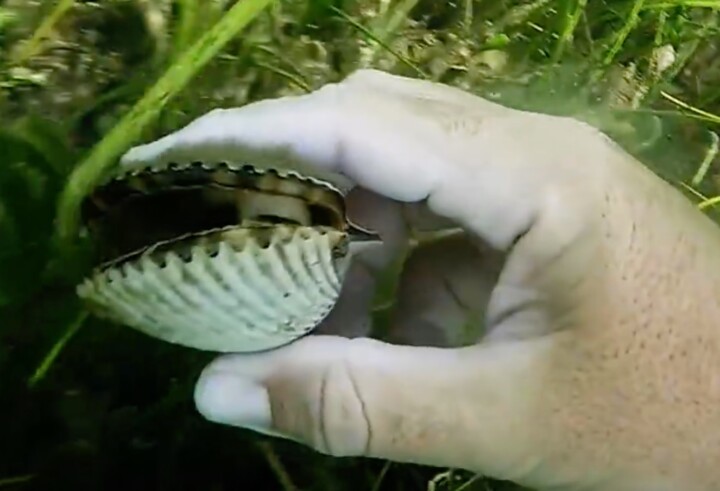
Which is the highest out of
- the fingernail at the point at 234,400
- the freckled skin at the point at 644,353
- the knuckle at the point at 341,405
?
the freckled skin at the point at 644,353

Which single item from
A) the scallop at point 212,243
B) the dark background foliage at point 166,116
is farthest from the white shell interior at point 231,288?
the dark background foliage at point 166,116

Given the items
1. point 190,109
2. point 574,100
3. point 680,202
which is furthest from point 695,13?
point 190,109

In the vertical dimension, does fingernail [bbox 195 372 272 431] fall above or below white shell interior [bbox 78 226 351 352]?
below

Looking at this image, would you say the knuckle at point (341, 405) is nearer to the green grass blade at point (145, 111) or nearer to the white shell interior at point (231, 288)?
the white shell interior at point (231, 288)

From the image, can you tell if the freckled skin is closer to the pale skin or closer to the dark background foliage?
the pale skin

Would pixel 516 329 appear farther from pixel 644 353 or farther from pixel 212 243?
pixel 212 243

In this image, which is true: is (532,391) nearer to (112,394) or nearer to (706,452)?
(706,452)

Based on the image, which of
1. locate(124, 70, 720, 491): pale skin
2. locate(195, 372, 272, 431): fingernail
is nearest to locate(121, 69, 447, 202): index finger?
locate(124, 70, 720, 491): pale skin
